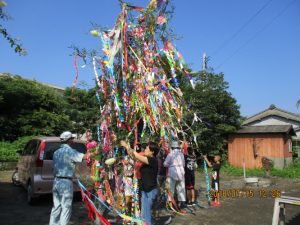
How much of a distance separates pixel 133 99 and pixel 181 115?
144 cm

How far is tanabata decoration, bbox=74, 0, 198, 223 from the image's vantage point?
6332 mm

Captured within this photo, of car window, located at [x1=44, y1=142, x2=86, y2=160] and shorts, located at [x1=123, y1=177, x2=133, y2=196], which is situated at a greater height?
car window, located at [x1=44, y1=142, x2=86, y2=160]

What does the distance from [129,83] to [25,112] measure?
13366 mm

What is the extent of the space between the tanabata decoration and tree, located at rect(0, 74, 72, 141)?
1220cm

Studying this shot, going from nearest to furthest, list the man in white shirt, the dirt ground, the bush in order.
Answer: the dirt ground → the man in white shirt → the bush

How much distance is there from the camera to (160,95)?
6.91 meters

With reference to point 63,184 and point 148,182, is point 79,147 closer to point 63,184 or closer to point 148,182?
point 63,184

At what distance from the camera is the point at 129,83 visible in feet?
21.5

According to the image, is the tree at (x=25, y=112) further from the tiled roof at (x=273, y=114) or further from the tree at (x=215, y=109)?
the tiled roof at (x=273, y=114)

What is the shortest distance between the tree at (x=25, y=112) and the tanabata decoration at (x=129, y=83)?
12.2 meters

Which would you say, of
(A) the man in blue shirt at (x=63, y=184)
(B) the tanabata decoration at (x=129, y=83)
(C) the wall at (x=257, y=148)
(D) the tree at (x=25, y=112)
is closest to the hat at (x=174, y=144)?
(B) the tanabata decoration at (x=129, y=83)

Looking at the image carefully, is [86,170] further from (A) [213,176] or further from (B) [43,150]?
(A) [213,176]

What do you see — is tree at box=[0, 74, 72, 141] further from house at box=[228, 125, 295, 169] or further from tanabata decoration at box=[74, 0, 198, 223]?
tanabata decoration at box=[74, 0, 198, 223]

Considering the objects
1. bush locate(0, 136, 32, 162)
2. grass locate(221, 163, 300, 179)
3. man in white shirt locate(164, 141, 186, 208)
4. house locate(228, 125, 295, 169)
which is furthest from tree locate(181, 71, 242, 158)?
man in white shirt locate(164, 141, 186, 208)
